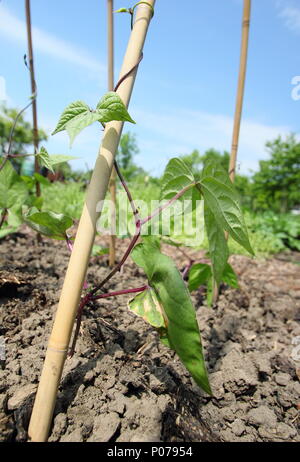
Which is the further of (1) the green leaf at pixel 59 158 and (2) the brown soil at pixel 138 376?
(1) the green leaf at pixel 59 158

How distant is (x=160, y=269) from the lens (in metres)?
0.70

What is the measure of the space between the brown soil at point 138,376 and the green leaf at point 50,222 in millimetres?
309

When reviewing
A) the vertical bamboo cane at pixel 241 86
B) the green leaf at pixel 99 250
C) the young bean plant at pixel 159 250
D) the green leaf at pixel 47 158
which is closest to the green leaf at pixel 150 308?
the young bean plant at pixel 159 250

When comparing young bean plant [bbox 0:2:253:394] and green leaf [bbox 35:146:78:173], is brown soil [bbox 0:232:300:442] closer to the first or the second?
young bean plant [bbox 0:2:253:394]

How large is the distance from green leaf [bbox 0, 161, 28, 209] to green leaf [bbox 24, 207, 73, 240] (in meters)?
0.50

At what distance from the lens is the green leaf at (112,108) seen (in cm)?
62

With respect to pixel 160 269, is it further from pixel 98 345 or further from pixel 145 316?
pixel 98 345

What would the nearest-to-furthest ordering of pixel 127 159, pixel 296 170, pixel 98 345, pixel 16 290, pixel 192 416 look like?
1. pixel 192 416
2. pixel 98 345
3. pixel 16 290
4. pixel 127 159
5. pixel 296 170

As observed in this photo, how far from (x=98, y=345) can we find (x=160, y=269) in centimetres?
41

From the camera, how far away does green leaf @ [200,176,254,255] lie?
2.67 ft

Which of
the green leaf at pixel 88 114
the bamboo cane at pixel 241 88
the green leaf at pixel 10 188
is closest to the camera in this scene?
the green leaf at pixel 88 114

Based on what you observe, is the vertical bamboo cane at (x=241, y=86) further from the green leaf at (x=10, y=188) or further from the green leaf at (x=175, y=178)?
the green leaf at (x=10, y=188)

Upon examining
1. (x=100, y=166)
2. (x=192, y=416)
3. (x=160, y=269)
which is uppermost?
(x=100, y=166)
